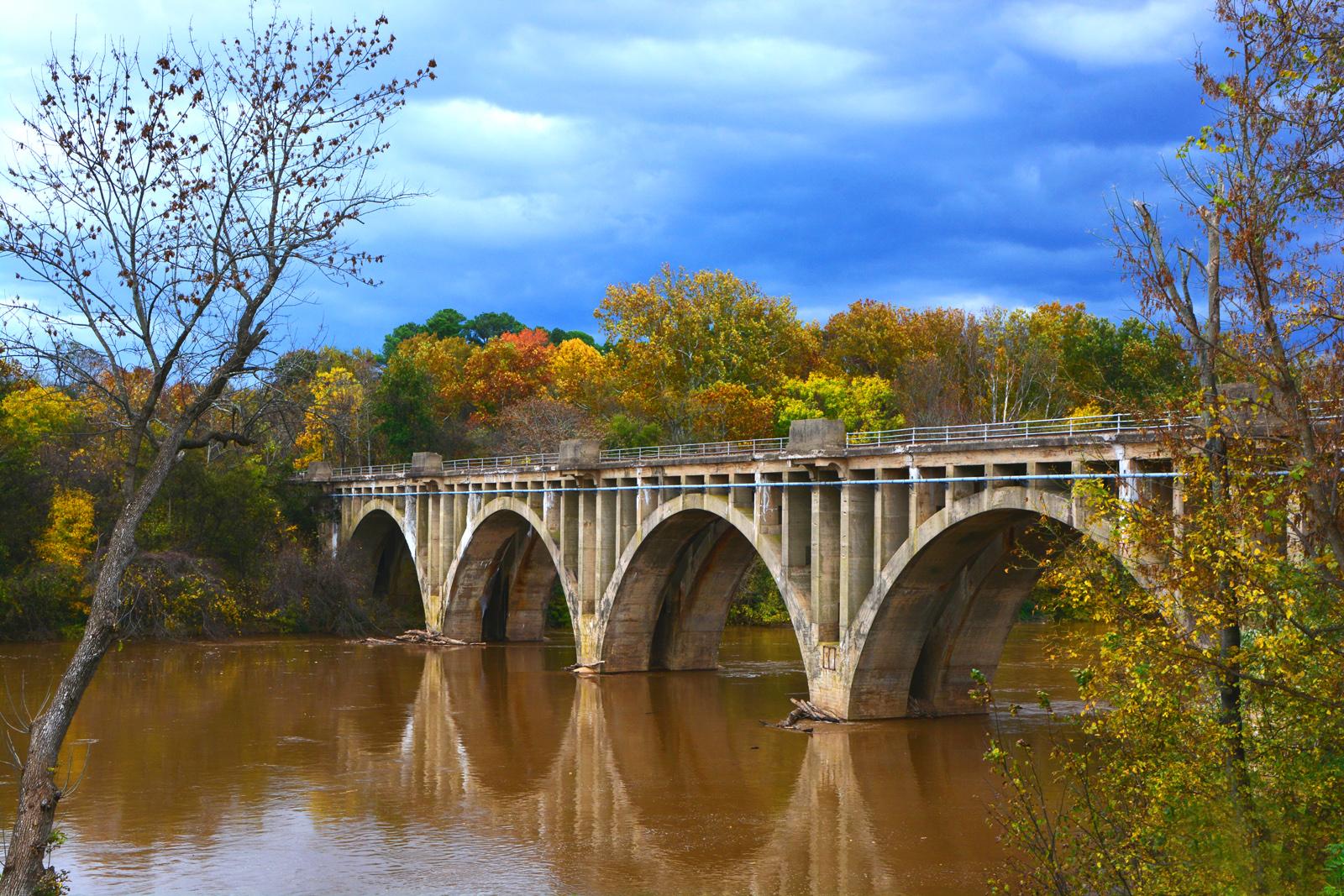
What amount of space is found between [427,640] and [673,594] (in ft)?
55.1

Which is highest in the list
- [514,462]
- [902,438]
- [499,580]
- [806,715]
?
[514,462]

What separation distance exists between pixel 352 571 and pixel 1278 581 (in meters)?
58.0

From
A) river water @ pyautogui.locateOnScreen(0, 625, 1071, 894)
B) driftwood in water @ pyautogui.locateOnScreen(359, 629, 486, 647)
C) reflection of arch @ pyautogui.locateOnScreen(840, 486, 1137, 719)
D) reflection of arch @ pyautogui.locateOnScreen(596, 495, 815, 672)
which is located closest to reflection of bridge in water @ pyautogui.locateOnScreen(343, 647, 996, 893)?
river water @ pyautogui.locateOnScreen(0, 625, 1071, 894)

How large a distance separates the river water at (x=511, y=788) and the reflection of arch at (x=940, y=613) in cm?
105

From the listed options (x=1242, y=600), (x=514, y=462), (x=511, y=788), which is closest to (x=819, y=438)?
(x=511, y=788)

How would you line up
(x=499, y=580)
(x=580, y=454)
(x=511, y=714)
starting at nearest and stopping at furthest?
1. (x=511, y=714)
2. (x=580, y=454)
3. (x=499, y=580)

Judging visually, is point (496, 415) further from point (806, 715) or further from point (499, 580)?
point (806, 715)

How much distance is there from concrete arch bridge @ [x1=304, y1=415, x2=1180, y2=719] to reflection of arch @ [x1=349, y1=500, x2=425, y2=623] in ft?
30.9

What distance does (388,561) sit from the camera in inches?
2916

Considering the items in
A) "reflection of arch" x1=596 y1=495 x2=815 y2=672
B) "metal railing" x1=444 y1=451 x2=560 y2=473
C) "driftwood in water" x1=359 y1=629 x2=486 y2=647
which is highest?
"metal railing" x1=444 y1=451 x2=560 y2=473

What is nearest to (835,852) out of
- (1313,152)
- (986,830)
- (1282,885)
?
(986,830)

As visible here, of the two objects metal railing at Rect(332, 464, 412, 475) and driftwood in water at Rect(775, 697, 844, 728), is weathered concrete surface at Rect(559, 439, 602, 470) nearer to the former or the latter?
driftwood in water at Rect(775, 697, 844, 728)

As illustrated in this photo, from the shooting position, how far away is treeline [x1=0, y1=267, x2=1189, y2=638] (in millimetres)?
56812

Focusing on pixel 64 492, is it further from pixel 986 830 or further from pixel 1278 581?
pixel 1278 581
